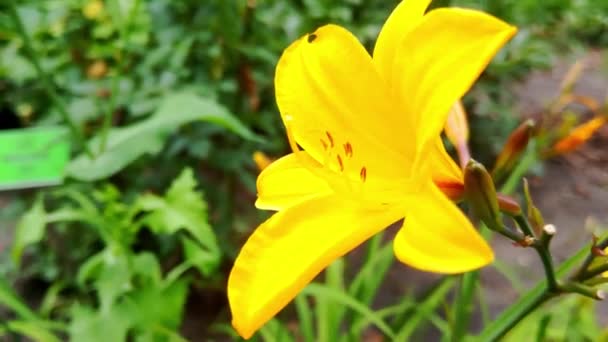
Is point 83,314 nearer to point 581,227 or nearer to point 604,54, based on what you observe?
point 581,227

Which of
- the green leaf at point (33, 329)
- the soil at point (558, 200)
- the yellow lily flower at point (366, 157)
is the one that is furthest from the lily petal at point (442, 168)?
the soil at point (558, 200)

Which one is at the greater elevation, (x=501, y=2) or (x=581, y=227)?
(x=501, y=2)

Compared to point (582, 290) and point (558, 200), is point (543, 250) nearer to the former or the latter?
point (582, 290)

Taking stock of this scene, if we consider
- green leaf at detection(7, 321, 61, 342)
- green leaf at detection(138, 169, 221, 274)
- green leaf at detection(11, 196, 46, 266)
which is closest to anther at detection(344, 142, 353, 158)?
green leaf at detection(138, 169, 221, 274)

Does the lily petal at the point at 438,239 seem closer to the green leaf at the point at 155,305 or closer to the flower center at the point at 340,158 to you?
the flower center at the point at 340,158

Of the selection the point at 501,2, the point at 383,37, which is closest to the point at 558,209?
the point at 501,2

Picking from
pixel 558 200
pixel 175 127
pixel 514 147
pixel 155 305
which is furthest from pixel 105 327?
pixel 558 200
